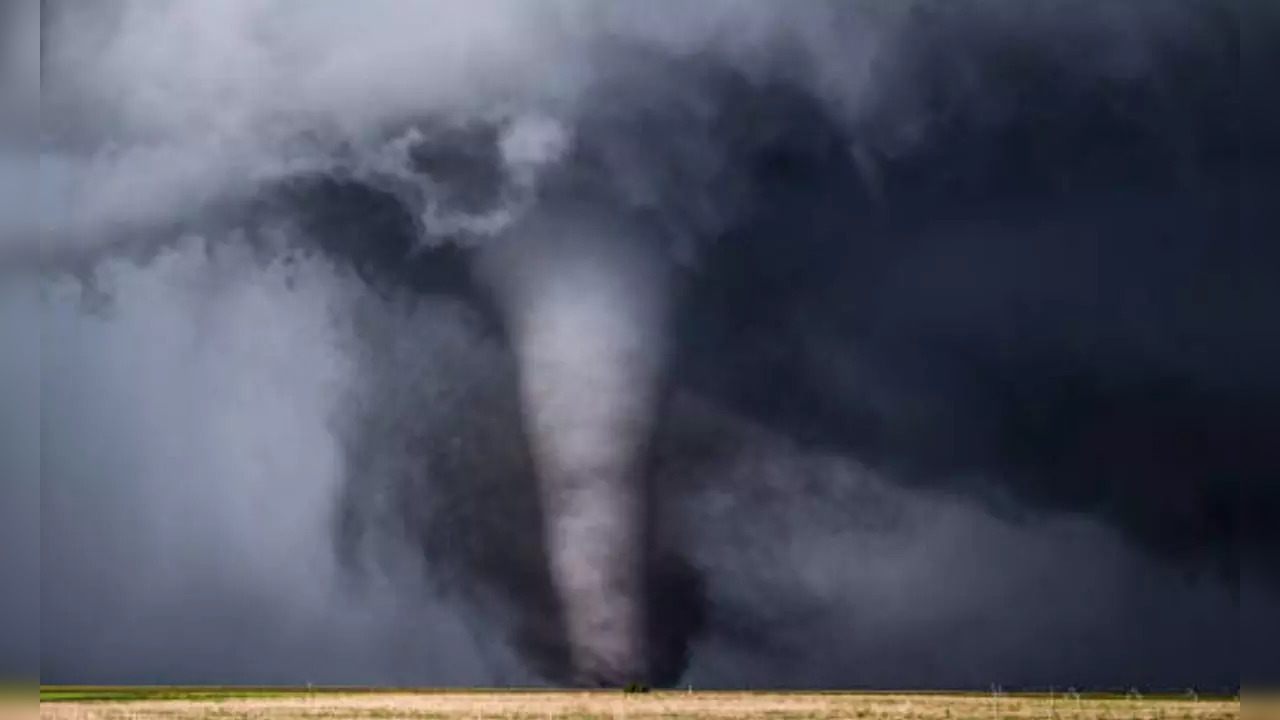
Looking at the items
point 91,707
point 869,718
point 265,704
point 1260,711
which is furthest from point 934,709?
point 91,707

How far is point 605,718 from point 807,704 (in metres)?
25.7

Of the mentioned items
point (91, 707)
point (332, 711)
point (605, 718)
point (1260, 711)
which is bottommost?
point (91, 707)

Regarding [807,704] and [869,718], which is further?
[807,704]

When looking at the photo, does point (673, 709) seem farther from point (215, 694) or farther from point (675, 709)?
point (215, 694)

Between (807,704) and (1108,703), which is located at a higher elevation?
(1108,703)

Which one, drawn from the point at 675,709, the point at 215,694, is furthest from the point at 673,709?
the point at 215,694

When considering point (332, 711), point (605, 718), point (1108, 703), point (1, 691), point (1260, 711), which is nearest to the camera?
point (1, 691)

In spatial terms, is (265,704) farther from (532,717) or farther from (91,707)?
(532,717)

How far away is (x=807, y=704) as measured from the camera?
291 ft

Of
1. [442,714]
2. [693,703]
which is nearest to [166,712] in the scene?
[442,714]

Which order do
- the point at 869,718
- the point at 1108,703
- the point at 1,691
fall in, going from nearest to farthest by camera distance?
the point at 1,691 → the point at 869,718 → the point at 1108,703

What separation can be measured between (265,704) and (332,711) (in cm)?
1181

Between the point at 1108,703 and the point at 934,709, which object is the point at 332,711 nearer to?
the point at 934,709

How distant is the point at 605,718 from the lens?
6694 centimetres
